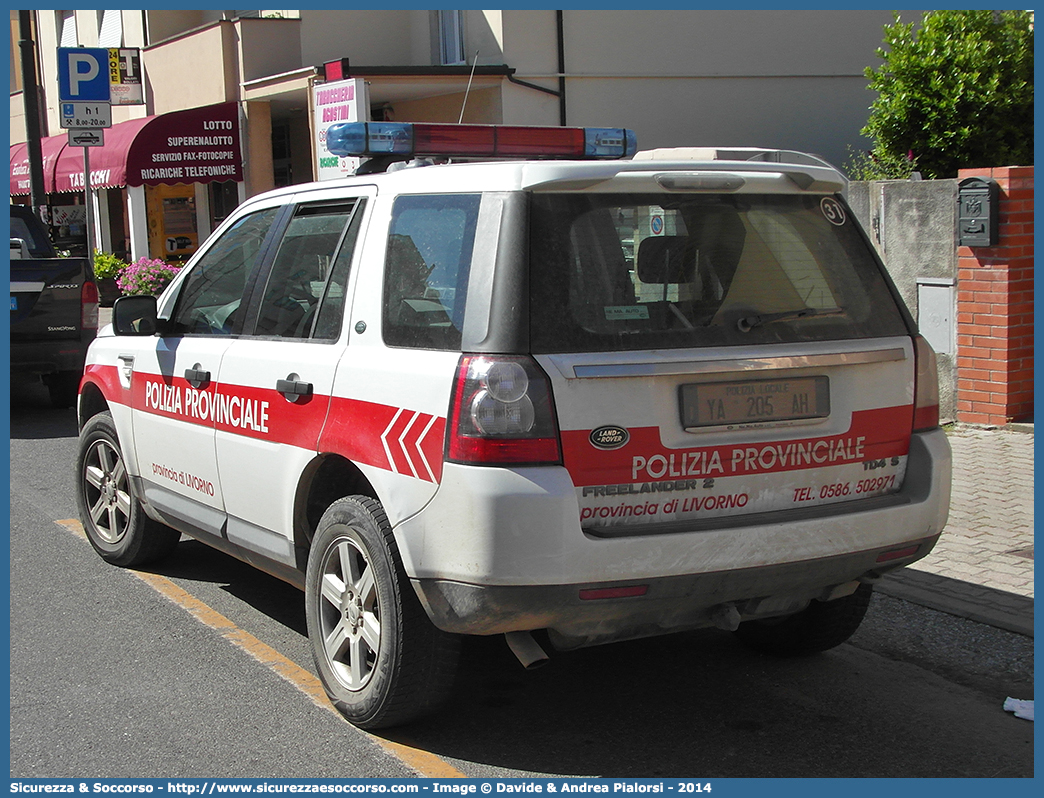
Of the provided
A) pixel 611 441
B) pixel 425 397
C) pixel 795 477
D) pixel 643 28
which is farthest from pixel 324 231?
pixel 643 28

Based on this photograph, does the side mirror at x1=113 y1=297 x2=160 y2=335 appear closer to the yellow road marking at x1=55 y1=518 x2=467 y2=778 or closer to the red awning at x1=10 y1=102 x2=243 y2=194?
the yellow road marking at x1=55 y1=518 x2=467 y2=778

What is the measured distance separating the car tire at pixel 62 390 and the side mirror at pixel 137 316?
7.23 metres

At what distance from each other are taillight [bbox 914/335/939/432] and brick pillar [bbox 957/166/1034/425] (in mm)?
4706

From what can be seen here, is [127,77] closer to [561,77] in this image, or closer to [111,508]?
[561,77]

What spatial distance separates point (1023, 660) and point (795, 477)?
5.39ft

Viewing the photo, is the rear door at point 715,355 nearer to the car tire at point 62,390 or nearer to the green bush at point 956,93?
the green bush at point 956,93

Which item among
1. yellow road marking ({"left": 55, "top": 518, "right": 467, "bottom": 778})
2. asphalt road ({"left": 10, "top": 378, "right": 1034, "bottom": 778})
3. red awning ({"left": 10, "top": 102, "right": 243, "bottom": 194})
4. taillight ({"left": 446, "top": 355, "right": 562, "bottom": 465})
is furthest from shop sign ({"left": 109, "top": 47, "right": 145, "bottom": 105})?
taillight ({"left": 446, "top": 355, "right": 562, "bottom": 465})

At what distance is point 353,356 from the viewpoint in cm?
409

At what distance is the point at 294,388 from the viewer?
432 cm

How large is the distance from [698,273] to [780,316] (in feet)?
1.02

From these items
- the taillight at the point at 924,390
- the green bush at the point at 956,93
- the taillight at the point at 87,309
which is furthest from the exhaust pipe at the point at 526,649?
the taillight at the point at 87,309

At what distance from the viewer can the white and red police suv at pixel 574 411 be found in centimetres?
351

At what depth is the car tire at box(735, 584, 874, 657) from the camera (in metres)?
4.62

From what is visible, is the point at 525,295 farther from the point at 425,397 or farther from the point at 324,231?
the point at 324,231
